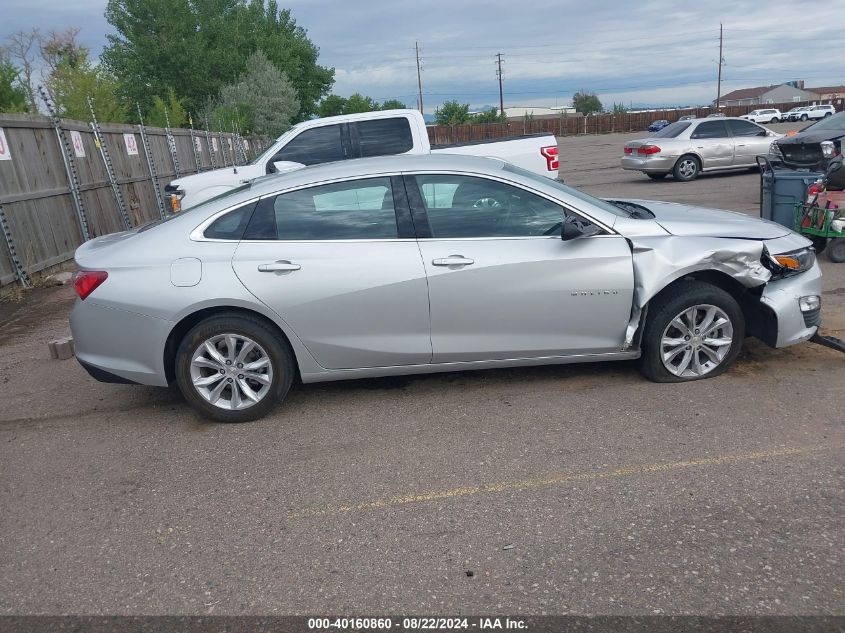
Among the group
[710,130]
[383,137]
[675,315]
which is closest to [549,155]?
[383,137]

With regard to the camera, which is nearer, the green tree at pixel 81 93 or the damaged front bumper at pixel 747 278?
the damaged front bumper at pixel 747 278

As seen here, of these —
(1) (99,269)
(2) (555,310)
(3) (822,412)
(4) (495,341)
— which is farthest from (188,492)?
(3) (822,412)

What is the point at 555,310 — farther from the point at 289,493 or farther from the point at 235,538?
the point at 235,538

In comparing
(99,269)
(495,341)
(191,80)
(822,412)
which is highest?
(191,80)

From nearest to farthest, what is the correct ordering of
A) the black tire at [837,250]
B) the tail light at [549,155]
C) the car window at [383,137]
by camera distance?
the black tire at [837,250] < the car window at [383,137] < the tail light at [549,155]

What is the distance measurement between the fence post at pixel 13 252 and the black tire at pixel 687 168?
15.3 m

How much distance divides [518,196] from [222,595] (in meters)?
3.05

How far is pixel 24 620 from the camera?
2.90m

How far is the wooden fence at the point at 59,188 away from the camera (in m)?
9.94

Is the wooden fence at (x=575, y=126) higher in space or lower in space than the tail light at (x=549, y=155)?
lower

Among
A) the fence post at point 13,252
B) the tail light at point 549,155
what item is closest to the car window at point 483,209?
the tail light at point 549,155

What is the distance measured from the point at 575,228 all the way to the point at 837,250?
5.44 meters

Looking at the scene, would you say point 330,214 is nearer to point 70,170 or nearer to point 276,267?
point 276,267

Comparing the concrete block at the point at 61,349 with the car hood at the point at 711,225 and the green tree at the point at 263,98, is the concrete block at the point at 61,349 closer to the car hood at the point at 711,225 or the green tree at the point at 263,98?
the car hood at the point at 711,225
